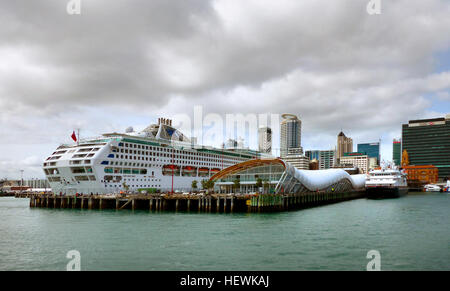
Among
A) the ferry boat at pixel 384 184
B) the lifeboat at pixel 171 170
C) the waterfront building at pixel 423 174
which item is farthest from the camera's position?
the waterfront building at pixel 423 174

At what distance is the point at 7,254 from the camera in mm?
24125

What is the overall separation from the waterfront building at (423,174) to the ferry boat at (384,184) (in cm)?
9014

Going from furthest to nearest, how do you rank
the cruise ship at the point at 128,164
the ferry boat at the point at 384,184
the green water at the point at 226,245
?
the ferry boat at the point at 384,184
the cruise ship at the point at 128,164
the green water at the point at 226,245

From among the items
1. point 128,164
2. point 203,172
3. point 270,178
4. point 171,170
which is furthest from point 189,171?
point 270,178

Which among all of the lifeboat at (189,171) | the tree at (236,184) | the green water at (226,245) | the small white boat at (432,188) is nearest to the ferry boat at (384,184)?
the tree at (236,184)

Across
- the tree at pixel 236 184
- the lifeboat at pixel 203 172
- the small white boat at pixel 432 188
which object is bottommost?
the small white boat at pixel 432 188

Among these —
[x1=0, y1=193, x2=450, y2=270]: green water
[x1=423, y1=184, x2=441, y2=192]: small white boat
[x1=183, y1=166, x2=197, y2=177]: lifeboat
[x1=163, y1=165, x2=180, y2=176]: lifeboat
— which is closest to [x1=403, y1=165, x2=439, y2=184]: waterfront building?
[x1=423, y1=184, x2=441, y2=192]: small white boat

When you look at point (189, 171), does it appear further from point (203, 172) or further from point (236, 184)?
point (236, 184)

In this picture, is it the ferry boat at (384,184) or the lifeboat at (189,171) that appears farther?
the lifeboat at (189,171)

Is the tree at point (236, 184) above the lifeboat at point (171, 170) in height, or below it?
below

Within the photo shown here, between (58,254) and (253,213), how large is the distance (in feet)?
97.4

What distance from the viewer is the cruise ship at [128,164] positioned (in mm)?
69062

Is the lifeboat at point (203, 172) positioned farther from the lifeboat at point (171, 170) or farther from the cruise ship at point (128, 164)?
the lifeboat at point (171, 170)
